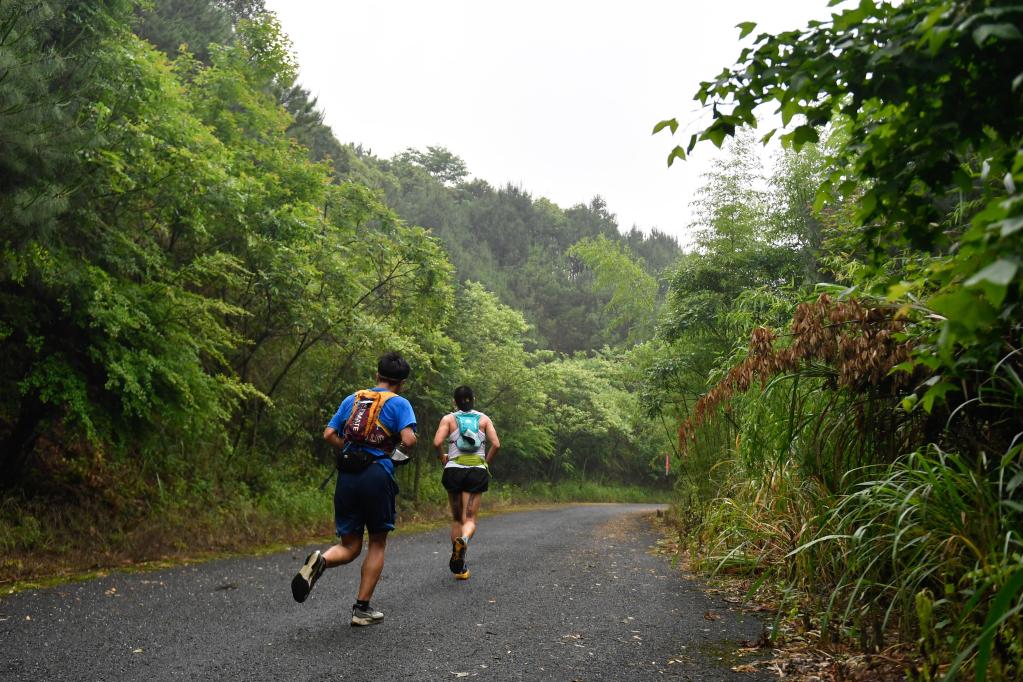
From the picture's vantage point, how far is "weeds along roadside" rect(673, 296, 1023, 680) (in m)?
3.06

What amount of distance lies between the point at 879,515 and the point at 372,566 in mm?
3007

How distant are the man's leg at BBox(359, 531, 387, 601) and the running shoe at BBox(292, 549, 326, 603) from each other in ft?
0.91

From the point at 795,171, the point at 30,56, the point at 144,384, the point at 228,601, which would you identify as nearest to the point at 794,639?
the point at 228,601

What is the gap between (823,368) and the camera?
15.8 ft

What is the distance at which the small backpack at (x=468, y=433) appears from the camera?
6859mm

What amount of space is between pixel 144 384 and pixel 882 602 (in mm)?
6728

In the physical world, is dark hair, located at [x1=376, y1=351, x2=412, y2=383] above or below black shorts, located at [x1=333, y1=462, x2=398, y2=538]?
above

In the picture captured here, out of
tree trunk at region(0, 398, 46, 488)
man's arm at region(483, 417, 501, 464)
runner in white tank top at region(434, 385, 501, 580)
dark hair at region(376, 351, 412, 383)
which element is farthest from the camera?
tree trunk at region(0, 398, 46, 488)

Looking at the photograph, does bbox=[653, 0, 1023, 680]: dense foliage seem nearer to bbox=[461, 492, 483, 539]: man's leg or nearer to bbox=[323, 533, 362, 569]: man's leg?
bbox=[461, 492, 483, 539]: man's leg

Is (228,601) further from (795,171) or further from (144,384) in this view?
(795,171)

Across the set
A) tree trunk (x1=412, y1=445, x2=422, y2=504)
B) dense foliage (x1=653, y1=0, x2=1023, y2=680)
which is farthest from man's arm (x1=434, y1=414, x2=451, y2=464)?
tree trunk (x1=412, y1=445, x2=422, y2=504)

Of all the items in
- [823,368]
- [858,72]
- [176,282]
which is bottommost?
[823,368]

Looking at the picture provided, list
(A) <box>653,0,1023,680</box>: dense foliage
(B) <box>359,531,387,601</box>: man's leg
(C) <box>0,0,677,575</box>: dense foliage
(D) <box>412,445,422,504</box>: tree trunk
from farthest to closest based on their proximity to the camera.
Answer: (D) <box>412,445,422,504</box>: tree trunk < (C) <box>0,0,677,575</box>: dense foliage < (B) <box>359,531,387,601</box>: man's leg < (A) <box>653,0,1023,680</box>: dense foliage

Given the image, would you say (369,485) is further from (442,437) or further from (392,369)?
(442,437)
